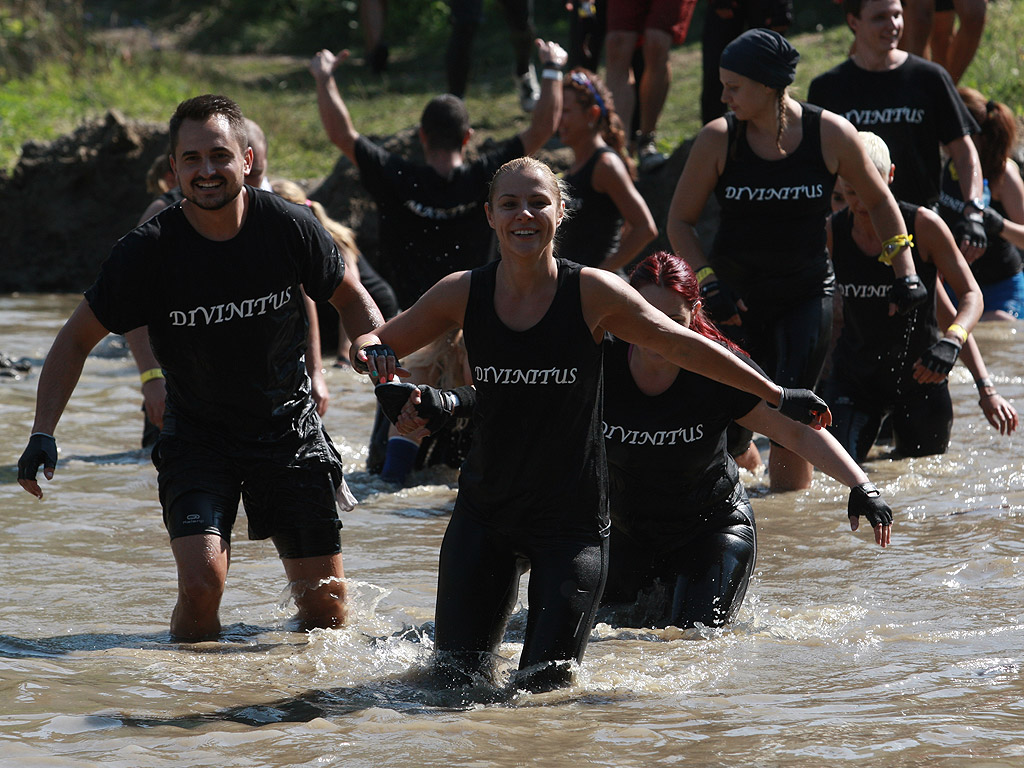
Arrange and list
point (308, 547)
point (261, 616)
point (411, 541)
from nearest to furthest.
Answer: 1. point (308, 547)
2. point (261, 616)
3. point (411, 541)

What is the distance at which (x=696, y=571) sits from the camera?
4422mm

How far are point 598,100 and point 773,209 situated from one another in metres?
1.72

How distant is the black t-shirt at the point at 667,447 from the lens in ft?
14.4

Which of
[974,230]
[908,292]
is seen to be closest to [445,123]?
[908,292]

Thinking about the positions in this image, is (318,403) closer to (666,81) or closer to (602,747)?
(602,747)

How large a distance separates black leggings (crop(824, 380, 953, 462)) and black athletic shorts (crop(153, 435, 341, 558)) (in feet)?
9.80

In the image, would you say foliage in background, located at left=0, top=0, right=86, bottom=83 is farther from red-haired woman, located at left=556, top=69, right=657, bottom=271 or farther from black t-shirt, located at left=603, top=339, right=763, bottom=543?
black t-shirt, located at left=603, top=339, right=763, bottom=543

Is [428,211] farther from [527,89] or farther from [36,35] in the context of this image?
[36,35]

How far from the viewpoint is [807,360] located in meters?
5.80

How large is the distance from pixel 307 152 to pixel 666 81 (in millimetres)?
5029

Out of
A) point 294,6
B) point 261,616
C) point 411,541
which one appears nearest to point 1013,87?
point 411,541

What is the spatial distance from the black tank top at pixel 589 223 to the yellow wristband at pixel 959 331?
2.04 metres

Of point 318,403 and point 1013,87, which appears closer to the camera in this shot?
point 318,403

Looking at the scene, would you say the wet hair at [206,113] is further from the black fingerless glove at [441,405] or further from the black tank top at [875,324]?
the black tank top at [875,324]
